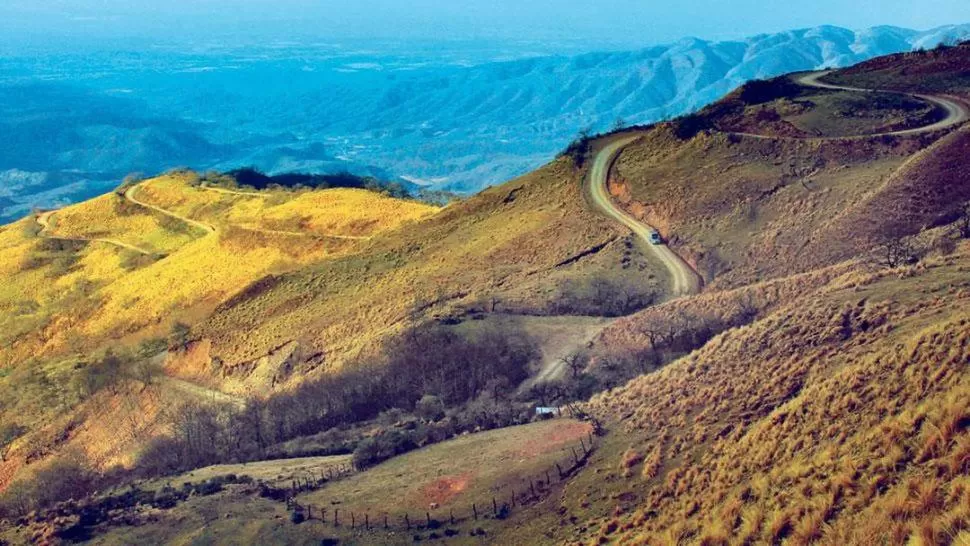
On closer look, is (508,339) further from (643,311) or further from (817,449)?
(817,449)

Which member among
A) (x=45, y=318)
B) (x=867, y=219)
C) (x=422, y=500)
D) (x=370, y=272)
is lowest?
(x=45, y=318)

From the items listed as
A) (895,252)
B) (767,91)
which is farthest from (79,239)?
(895,252)

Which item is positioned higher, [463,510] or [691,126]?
[691,126]

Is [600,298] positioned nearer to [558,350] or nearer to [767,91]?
[558,350]

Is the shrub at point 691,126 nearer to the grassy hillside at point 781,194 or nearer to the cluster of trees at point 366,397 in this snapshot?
the grassy hillside at point 781,194

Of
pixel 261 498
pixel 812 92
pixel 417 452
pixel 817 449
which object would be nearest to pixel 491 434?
pixel 417 452

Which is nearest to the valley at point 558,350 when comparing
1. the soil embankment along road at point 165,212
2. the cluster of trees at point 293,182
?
the soil embankment along road at point 165,212
